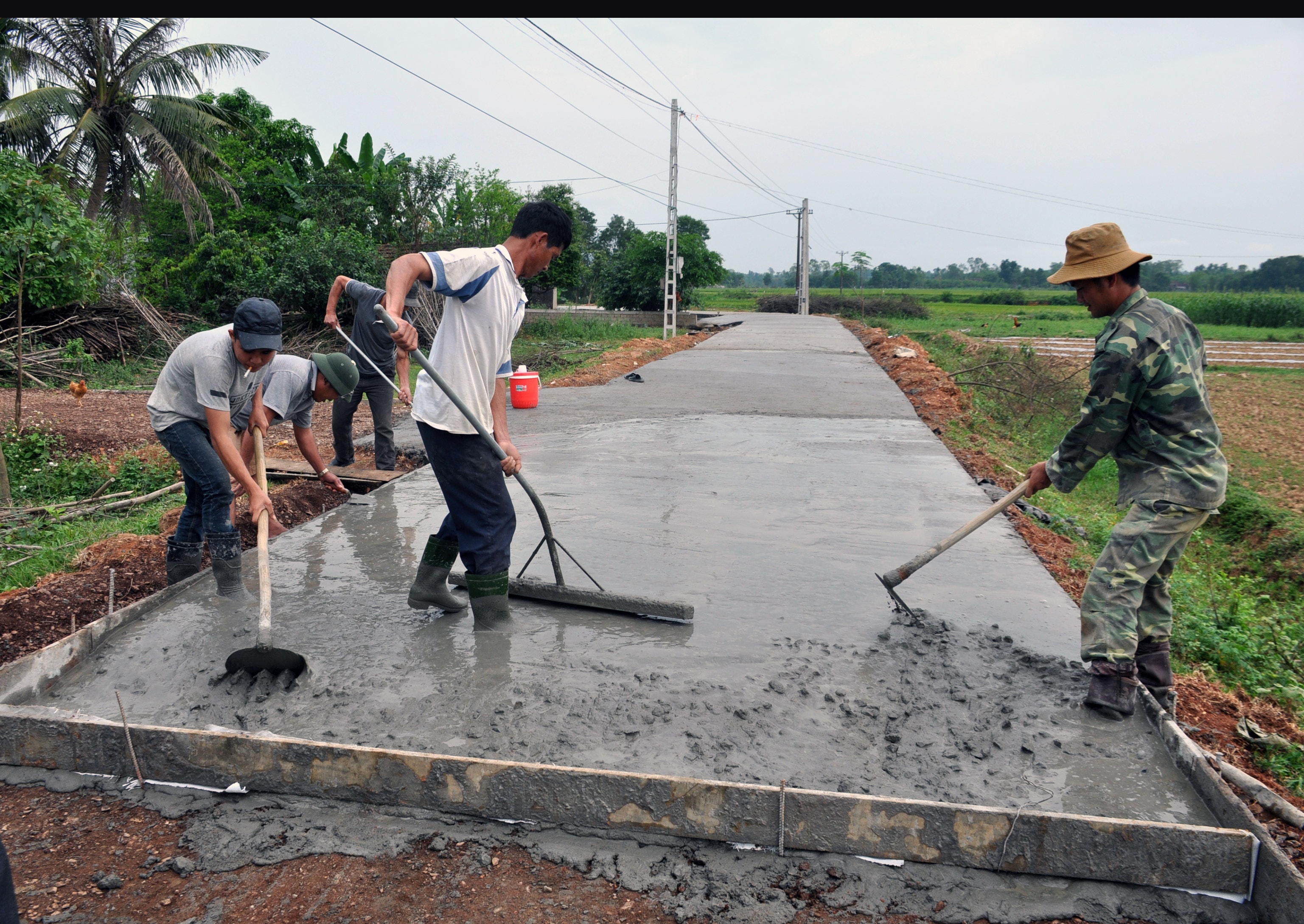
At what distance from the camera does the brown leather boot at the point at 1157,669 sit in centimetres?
339

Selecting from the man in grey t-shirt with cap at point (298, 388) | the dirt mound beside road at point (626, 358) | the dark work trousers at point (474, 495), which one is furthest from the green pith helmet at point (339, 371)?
the dirt mound beside road at point (626, 358)

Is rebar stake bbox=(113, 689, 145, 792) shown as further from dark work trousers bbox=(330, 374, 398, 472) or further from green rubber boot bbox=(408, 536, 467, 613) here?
dark work trousers bbox=(330, 374, 398, 472)

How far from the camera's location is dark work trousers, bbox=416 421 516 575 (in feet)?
11.9

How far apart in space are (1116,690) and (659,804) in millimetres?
1706

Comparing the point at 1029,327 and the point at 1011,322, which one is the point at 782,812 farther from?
the point at 1011,322

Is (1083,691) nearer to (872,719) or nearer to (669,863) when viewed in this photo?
(872,719)

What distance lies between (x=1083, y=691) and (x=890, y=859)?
1282 millimetres

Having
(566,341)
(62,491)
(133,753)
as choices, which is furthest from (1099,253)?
(566,341)

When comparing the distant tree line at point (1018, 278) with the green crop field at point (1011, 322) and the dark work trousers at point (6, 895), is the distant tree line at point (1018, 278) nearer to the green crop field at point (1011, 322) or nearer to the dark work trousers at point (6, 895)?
the green crop field at point (1011, 322)

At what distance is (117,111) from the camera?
64.2 ft

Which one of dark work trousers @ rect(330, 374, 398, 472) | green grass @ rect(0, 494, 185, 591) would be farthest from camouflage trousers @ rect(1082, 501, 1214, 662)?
green grass @ rect(0, 494, 185, 591)

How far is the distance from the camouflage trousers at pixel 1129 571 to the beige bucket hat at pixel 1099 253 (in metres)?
0.84

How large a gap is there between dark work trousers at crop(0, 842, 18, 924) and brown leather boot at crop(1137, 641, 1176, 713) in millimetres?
3483

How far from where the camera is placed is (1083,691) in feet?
11.0
